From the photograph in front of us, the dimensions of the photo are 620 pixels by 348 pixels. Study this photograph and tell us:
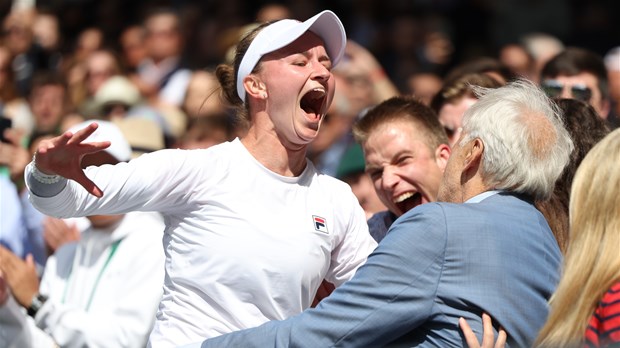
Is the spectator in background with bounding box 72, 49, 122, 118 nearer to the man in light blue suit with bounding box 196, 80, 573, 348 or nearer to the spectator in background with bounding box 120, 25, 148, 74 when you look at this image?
the spectator in background with bounding box 120, 25, 148, 74

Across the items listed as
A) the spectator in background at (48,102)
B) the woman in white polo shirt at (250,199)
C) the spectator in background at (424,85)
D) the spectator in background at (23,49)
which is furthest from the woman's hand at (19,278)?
the spectator in background at (23,49)

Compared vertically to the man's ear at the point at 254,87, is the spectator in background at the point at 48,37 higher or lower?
lower

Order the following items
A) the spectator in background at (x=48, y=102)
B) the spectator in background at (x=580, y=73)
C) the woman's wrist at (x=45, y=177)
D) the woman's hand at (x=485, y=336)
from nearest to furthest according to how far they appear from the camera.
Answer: the woman's hand at (x=485, y=336) < the woman's wrist at (x=45, y=177) < the spectator in background at (x=580, y=73) < the spectator in background at (x=48, y=102)

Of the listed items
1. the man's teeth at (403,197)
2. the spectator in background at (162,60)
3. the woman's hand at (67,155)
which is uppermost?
the woman's hand at (67,155)

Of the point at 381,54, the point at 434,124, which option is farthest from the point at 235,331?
the point at 381,54

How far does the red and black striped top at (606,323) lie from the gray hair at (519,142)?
65 cm

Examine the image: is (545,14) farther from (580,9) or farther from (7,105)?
(7,105)

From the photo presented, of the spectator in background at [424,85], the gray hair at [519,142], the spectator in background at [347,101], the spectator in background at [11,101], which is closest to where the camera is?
the gray hair at [519,142]

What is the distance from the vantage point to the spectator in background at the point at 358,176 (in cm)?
592

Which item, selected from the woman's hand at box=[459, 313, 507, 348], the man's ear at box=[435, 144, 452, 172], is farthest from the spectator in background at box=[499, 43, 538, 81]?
the woman's hand at box=[459, 313, 507, 348]

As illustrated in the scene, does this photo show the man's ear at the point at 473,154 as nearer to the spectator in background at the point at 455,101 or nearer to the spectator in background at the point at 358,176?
the spectator in background at the point at 455,101

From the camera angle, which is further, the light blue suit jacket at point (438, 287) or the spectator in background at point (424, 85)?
the spectator in background at point (424, 85)

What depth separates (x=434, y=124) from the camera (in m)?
4.83

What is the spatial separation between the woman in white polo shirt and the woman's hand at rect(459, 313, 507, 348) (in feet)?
2.46
